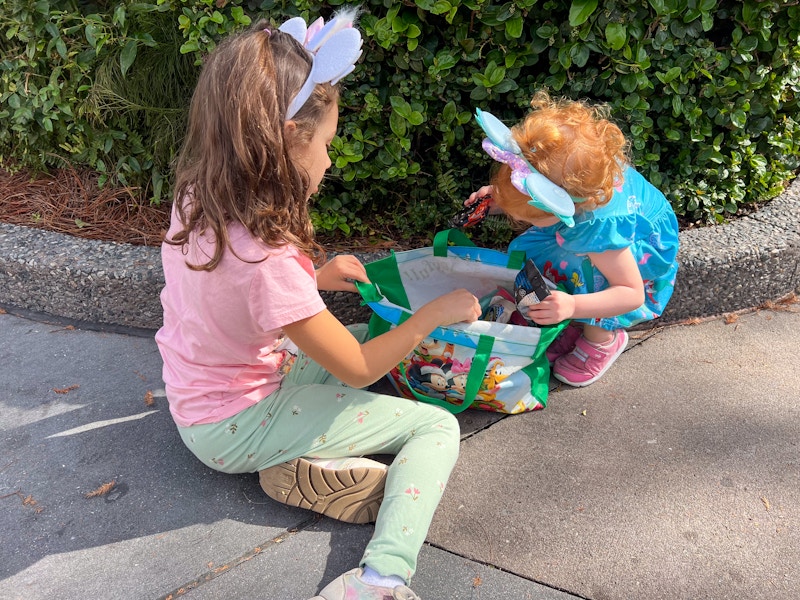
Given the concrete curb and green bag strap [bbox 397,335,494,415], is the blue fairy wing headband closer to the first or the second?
green bag strap [bbox 397,335,494,415]

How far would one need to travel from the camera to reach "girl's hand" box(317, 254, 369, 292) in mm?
2260

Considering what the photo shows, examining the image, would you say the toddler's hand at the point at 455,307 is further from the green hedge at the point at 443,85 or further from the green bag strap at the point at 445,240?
the green hedge at the point at 443,85

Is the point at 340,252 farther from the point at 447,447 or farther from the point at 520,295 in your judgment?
the point at 447,447

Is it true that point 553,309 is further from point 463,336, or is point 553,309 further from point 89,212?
point 89,212

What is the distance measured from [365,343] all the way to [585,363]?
3.07 feet

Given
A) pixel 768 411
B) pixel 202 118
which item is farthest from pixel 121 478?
pixel 768 411

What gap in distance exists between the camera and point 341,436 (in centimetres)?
200

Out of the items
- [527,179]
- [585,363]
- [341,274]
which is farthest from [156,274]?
[585,363]

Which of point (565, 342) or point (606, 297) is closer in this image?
point (606, 297)

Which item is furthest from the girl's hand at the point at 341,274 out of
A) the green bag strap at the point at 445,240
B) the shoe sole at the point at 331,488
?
the shoe sole at the point at 331,488

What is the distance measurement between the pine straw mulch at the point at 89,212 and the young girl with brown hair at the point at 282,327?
0.96 metres

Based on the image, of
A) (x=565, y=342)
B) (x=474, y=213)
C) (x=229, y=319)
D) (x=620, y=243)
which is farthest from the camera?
(x=565, y=342)

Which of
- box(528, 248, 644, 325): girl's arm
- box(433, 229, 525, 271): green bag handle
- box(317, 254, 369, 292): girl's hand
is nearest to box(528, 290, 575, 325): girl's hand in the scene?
box(528, 248, 644, 325): girl's arm

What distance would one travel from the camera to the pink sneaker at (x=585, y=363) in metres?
2.47
